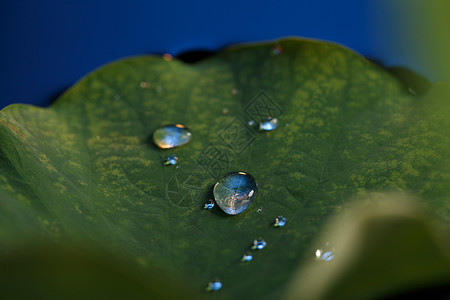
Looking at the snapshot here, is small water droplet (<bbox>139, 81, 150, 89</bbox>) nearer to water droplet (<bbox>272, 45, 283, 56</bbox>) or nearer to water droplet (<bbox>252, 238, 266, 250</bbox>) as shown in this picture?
water droplet (<bbox>272, 45, 283, 56</bbox>)

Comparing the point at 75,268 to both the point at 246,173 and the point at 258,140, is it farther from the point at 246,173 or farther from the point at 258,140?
the point at 258,140

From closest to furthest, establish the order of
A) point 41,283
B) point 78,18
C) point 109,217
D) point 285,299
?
point 41,283
point 285,299
point 109,217
point 78,18

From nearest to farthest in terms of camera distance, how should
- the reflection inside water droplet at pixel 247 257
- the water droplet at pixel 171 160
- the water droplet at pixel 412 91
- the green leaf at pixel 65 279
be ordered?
the green leaf at pixel 65 279 < the reflection inside water droplet at pixel 247 257 < the water droplet at pixel 171 160 < the water droplet at pixel 412 91

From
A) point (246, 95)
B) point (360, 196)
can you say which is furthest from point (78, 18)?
point (360, 196)

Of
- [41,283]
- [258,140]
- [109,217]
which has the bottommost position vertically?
[41,283]

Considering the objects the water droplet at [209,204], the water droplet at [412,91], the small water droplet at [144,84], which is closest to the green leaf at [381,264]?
the water droplet at [209,204]

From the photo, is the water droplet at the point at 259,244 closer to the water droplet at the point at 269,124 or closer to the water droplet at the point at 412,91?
the water droplet at the point at 269,124

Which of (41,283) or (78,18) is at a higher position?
(78,18)

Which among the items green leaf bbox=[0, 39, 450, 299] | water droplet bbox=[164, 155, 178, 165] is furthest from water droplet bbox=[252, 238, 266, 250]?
water droplet bbox=[164, 155, 178, 165]
